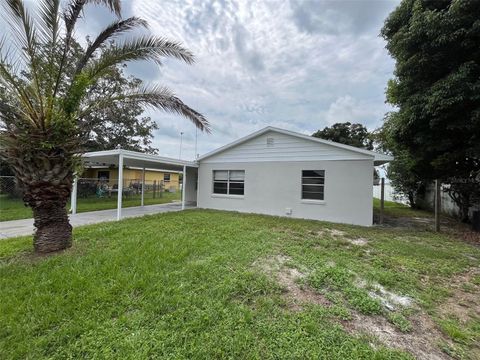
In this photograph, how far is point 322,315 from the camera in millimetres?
2809

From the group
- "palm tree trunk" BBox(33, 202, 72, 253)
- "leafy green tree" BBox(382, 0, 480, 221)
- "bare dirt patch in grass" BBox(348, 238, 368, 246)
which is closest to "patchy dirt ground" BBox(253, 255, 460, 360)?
"bare dirt patch in grass" BBox(348, 238, 368, 246)

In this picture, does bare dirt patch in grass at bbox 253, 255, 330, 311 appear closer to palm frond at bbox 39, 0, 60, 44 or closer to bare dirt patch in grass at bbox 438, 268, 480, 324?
bare dirt patch in grass at bbox 438, 268, 480, 324

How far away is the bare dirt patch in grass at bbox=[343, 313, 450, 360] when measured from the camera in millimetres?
2318

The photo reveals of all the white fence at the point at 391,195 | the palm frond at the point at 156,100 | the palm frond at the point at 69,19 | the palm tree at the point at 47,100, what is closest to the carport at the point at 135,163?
the palm tree at the point at 47,100

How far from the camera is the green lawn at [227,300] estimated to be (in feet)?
7.54

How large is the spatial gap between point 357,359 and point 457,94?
7726mm

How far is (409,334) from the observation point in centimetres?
257

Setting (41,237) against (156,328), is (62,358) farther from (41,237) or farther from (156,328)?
(41,237)

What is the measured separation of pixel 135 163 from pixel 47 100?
8.64 metres

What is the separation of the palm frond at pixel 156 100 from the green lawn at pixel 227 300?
10.7 ft

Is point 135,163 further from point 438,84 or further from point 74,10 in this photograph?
point 438,84

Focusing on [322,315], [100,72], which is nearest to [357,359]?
[322,315]

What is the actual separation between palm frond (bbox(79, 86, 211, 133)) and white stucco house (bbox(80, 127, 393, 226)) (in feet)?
12.5

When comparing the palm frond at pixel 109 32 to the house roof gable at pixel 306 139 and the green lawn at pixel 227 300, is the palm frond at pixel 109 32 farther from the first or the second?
the house roof gable at pixel 306 139
